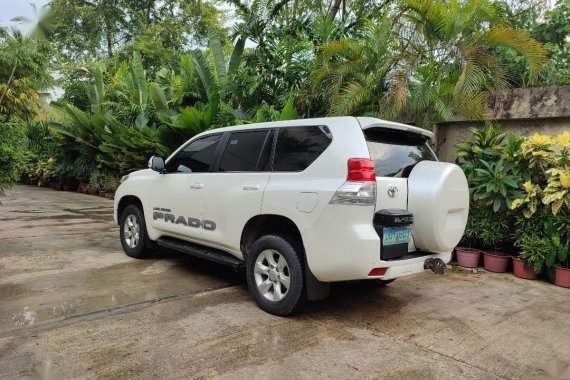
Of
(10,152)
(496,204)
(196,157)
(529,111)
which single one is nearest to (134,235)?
(196,157)

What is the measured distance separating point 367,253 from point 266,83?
650 centimetres

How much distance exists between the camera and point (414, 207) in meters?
3.79

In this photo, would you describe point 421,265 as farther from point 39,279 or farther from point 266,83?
point 266,83

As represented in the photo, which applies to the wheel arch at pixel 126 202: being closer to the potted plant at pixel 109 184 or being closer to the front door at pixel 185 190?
the front door at pixel 185 190

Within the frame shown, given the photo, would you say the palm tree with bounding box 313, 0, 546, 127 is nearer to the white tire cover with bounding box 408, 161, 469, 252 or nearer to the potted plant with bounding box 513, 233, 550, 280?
the potted plant with bounding box 513, 233, 550, 280

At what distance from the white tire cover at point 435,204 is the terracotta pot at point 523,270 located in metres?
2.03

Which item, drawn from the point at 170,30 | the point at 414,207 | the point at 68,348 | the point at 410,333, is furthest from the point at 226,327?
the point at 170,30

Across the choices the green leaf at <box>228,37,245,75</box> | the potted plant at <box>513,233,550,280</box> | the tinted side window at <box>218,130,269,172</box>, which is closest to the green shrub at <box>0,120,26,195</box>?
the tinted side window at <box>218,130,269,172</box>

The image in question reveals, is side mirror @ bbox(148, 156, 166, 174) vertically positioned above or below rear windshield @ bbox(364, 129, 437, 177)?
below

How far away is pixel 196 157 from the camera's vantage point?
16.9 feet

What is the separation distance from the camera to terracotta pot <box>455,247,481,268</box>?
231 inches

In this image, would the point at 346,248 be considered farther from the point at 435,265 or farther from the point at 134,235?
the point at 134,235

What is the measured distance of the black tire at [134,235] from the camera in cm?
574

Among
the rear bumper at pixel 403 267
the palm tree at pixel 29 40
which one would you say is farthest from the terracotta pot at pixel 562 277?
the palm tree at pixel 29 40
